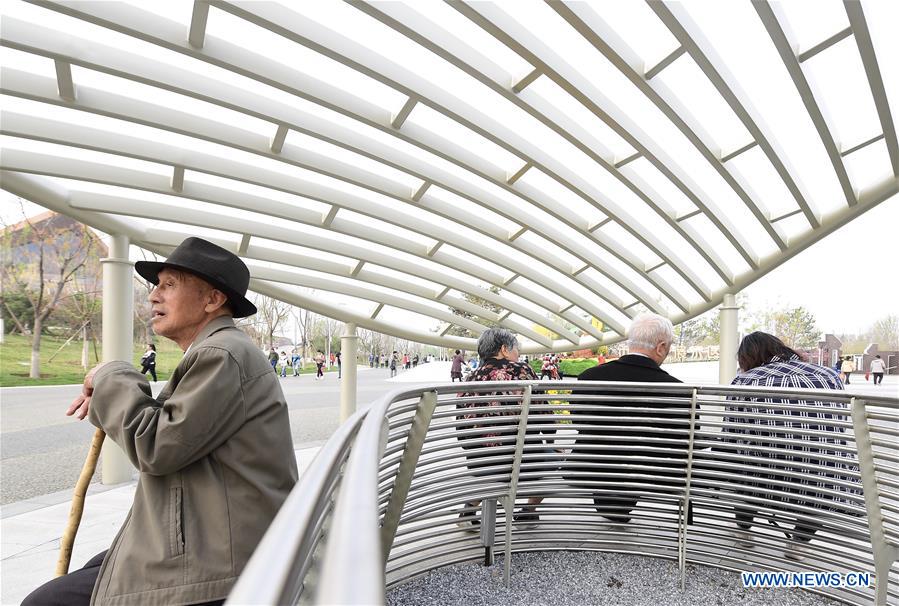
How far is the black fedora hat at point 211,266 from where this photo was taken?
2.57 metres

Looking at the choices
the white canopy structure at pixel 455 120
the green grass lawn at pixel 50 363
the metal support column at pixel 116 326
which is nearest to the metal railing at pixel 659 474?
the white canopy structure at pixel 455 120

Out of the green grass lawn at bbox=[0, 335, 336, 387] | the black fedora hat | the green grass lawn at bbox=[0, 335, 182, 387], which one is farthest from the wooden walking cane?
the green grass lawn at bbox=[0, 335, 182, 387]

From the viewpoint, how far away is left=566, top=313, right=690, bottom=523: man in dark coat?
4.70 meters

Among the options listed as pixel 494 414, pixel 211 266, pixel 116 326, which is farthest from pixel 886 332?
pixel 211 266

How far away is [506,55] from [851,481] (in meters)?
5.21

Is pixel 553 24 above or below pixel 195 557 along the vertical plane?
above

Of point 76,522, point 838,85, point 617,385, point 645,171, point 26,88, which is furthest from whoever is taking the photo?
point 645,171

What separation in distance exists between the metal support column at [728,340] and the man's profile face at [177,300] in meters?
11.2

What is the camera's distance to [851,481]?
4004 mm

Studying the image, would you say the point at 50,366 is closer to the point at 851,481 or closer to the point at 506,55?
the point at 506,55

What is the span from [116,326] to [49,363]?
108 ft

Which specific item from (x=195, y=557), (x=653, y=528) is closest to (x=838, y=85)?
(x=653, y=528)

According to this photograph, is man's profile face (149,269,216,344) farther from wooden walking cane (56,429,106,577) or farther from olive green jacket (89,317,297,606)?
wooden walking cane (56,429,106,577)

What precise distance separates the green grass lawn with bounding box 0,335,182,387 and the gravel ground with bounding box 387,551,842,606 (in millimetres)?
29152
